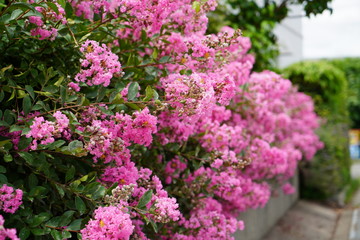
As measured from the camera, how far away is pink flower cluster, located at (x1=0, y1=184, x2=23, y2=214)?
1.68m

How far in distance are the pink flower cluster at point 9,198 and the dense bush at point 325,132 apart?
7.00 metres

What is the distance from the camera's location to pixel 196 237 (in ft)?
9.43

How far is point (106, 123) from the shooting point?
1.99 metres

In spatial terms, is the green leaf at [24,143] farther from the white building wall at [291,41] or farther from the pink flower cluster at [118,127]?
the white building wall at [291,41]

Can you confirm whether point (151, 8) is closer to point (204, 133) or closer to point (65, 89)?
point (65, 89)

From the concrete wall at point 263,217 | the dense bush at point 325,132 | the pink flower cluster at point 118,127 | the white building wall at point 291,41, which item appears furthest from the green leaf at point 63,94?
the white building wall at point 291,41

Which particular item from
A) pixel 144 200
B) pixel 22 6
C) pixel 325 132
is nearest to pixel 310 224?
pixel 325 132

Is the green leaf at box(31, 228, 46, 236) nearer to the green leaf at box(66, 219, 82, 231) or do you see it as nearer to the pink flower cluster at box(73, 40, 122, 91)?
the green leaf at box(66, 219, 82, 231)

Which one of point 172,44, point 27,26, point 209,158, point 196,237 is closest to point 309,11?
point 172,44

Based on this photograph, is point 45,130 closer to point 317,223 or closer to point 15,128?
point 15,128

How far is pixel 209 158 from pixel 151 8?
102 centimetres

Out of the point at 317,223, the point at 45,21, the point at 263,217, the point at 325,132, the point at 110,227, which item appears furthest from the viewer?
the point at 325,132

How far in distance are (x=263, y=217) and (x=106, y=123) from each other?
13.9ft

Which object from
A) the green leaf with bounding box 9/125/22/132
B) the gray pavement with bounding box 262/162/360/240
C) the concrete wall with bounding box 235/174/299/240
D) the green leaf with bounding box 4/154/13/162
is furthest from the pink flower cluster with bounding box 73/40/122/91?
the gray pavement with bounding box 262/162/360/240
